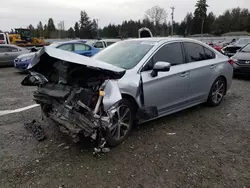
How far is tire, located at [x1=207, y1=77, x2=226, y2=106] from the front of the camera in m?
5.18

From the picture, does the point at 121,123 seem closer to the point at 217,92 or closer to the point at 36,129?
the point at 36,129

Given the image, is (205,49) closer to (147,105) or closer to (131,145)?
(147,105)

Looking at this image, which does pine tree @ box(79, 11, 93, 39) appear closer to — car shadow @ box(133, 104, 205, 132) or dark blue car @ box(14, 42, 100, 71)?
dark blue car @ box(14, 42, 100, 71)

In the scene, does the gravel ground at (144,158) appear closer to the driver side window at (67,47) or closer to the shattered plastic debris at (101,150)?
the shattered plastic debris at (101,150)

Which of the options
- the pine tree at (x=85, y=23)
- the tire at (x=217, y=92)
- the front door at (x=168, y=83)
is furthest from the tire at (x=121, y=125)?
the pine tree at (x=85, y=23)

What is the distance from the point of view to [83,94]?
3104mm

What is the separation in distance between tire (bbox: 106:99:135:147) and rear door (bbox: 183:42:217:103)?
156cm

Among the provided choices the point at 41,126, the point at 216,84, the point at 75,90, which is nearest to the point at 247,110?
the point at 216,84

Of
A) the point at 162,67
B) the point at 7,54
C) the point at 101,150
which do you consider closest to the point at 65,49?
the point at 7,54

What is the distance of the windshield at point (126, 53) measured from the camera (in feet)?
12.6

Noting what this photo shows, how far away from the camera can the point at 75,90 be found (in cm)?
314

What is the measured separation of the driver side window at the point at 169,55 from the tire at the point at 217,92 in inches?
50.7

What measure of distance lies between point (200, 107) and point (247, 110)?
1.01 m

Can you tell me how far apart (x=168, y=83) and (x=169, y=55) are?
0.56 meters
